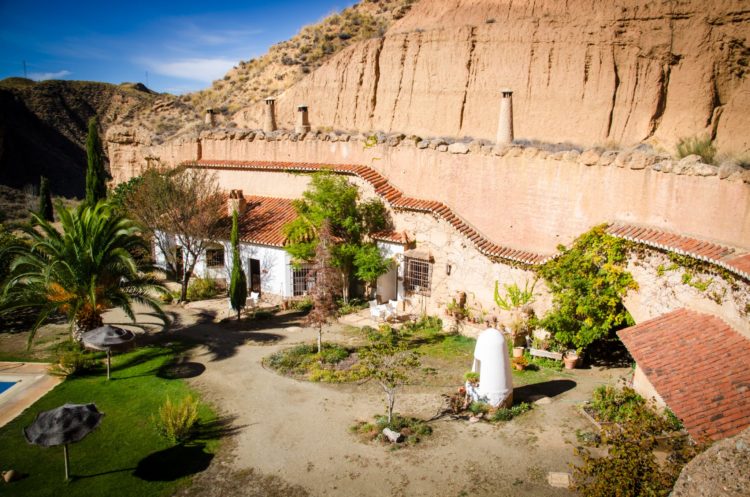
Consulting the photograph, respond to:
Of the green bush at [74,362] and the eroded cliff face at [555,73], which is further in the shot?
the eroded cliff face at [555,73]

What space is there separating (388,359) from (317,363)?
7.34 feet

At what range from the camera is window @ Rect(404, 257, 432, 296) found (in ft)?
63.7

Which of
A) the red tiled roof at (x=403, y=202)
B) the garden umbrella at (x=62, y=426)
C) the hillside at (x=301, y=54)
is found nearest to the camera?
the garden umbrella at (x=62, y=426)

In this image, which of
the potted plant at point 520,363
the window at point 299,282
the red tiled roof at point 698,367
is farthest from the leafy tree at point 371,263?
the red tiled roof at point 698,367

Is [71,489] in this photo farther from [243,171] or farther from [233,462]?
[243,171]

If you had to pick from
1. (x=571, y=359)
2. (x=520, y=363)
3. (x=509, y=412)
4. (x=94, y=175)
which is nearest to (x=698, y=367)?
(x=509, y=412)

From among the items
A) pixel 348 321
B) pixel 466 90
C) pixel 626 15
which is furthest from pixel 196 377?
pixel 626 15

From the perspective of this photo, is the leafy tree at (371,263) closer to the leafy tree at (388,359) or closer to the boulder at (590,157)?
the leafy tree at (388,359)

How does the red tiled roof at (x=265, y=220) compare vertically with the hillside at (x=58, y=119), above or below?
below

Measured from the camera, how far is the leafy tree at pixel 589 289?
47.2 ft

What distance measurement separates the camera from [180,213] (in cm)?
2211

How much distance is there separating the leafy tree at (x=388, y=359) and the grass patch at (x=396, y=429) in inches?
31.2

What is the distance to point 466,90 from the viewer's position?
30.8 metres

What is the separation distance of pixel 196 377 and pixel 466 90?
904 inches
